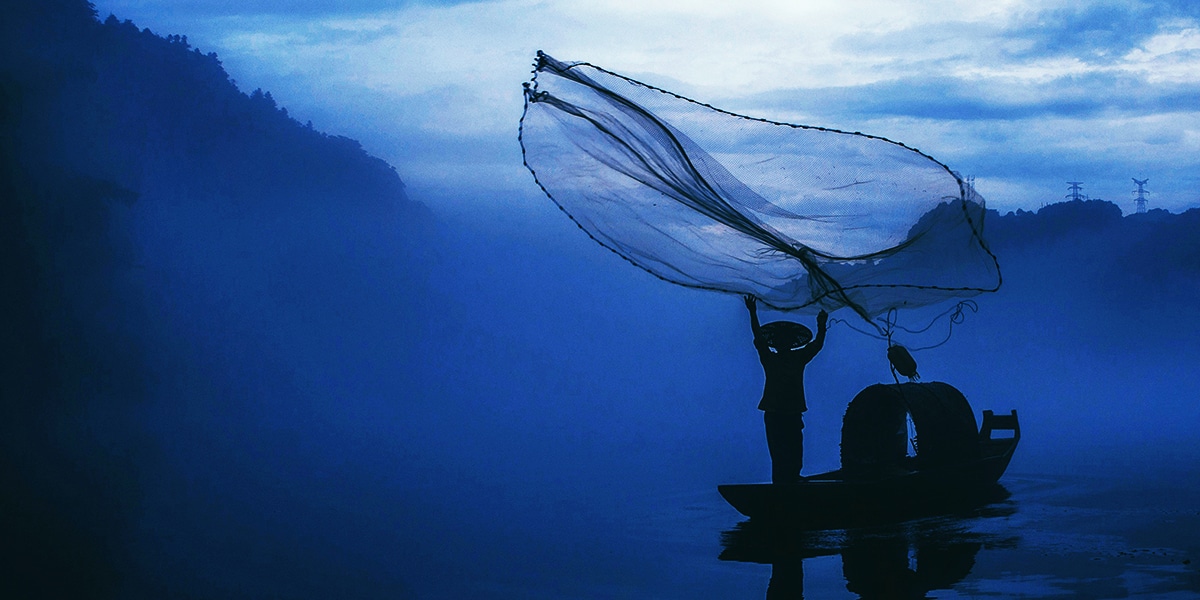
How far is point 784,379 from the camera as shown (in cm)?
1069

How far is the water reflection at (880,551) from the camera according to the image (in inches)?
321

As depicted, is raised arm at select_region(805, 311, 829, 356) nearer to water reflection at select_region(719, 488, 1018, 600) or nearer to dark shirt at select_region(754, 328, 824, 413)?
dark shirt at select_region(754, 328, 824, 413)

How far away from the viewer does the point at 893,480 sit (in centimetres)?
1084

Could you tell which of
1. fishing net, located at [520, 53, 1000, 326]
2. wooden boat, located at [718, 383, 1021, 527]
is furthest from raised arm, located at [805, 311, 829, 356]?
wooden boat, located at [718, 383, 1021, 527]

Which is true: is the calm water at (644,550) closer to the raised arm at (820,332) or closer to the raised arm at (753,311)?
the raised arm at (820,332)

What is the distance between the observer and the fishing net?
7.80m

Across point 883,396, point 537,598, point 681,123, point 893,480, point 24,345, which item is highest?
point 24,345

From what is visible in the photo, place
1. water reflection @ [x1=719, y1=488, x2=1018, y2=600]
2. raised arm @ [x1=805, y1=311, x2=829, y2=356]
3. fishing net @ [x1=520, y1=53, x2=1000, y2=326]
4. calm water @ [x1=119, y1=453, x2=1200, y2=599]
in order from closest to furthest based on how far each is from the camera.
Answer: fishing net @ [x1=520, y1=53, x2=1000, y2=326] < water reflection @ [x1=719, y1=488, x2=1018, y2=600] < calm water @ [x1=119, y1=453, x2=1200, y2=599] < raised arm @ [x1=805, y1=311, x2=829, y2=356]

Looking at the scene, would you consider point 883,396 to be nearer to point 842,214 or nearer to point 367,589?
point 842,214

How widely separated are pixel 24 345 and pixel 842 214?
37113 mm

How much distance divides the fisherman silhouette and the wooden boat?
1.40 ft

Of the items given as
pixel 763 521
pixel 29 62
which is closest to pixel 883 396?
pixel 763 521

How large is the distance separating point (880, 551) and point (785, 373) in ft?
6.84

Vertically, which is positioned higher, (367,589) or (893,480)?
(893,480)
